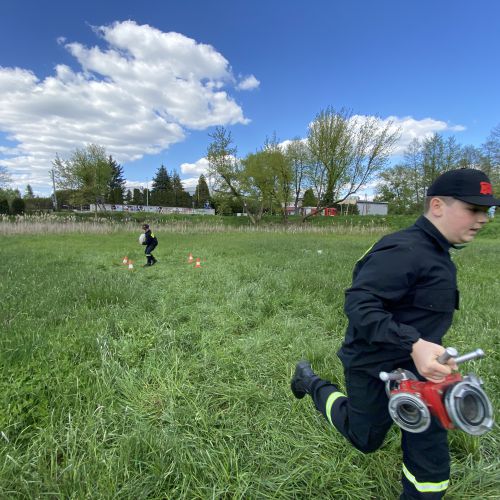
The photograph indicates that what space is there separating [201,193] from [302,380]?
83.3 m

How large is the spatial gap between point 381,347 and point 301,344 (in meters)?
1.99

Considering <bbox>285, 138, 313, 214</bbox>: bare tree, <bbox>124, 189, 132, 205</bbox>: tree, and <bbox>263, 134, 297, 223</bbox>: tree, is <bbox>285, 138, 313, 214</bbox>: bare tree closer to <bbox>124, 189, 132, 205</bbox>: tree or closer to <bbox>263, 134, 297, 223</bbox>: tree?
<bbox>263, 134, 297, 223</bbox>: tree

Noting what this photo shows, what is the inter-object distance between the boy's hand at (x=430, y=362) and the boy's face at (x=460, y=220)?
593 millimetres

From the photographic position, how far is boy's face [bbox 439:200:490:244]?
156 cm

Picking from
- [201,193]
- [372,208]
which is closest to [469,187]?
[372,208]

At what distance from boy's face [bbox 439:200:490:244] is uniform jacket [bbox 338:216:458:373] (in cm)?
4

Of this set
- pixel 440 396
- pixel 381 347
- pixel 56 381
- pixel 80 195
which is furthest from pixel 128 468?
pixel 80 195

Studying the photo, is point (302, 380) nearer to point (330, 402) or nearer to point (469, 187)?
point (330, 402)

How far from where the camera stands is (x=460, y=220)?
5.17 ft

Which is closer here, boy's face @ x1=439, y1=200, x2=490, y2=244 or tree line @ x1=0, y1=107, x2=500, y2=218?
boy's face @ x1=439, y1=200, x2=490, y2=244

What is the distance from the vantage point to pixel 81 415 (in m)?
2.38

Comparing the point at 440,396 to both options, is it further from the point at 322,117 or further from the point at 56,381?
the point at 322,117

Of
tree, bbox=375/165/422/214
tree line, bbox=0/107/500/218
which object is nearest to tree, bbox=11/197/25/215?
tree line, bbox=0/107/500/218

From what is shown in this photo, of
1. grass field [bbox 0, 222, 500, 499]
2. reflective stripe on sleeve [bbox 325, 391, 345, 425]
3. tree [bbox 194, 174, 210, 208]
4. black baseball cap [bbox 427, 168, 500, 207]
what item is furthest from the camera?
tree [bbox 194, 174, 210, 208]
